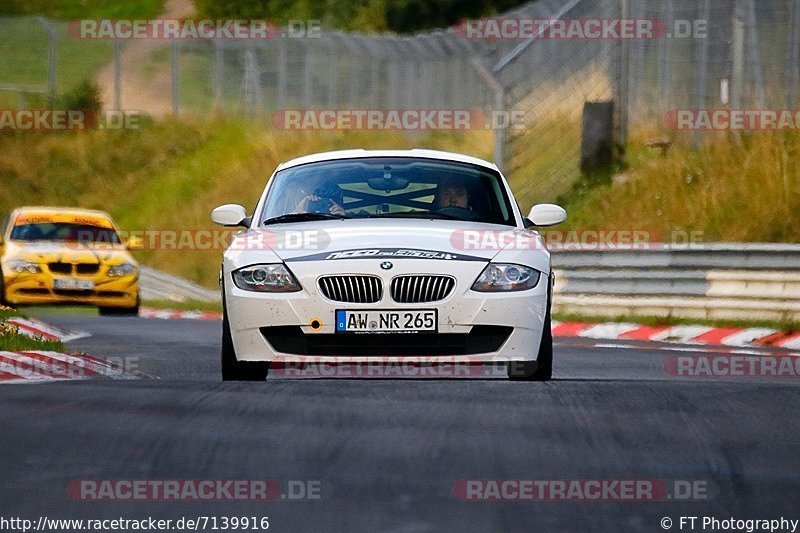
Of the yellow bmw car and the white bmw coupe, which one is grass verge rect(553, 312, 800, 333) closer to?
the yellow bmw car

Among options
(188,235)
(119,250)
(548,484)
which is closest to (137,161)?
(188,235)

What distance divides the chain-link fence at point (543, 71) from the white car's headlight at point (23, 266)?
23.1 ft

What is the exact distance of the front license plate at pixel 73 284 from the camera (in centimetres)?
2122

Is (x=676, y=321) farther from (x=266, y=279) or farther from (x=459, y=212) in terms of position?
(x=266, y=279)

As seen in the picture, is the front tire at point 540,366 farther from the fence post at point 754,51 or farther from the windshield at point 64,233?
the fence post at point 754,51

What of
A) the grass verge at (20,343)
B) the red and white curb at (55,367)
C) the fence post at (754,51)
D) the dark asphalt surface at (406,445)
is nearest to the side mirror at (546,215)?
the dark asphalt surface at (406,445)

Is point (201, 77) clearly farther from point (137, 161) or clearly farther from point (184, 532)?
point (184, 532)

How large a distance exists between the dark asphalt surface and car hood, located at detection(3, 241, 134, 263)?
11.7m

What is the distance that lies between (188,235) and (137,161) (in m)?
10.2

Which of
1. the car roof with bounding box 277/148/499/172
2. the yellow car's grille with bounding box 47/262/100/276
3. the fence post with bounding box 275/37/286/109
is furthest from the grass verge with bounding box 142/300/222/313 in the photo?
the car roof with bounding box 277/148/499/172

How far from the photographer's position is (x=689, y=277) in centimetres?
1923

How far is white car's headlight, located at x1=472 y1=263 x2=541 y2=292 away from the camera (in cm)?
948

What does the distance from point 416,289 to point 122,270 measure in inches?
509

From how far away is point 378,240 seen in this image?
9.62 m
